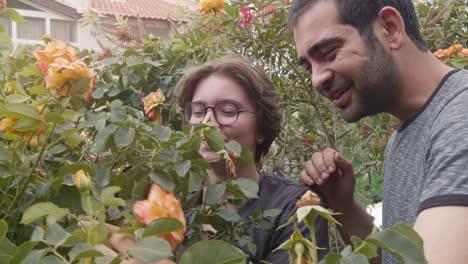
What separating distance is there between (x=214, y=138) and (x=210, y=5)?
158 centimetres

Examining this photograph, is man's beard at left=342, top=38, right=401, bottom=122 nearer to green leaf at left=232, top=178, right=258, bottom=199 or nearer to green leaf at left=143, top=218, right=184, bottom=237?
green leaf at left=232, top=178, right=258, bottom=199

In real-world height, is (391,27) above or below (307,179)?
above

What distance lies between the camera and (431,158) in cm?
115

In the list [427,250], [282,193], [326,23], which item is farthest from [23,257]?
[282,193]

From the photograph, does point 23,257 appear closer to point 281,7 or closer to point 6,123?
point 6,123

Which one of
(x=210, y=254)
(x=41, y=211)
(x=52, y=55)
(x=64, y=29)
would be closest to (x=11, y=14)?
(x=52, y=55)

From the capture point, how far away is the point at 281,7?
2.64 metres

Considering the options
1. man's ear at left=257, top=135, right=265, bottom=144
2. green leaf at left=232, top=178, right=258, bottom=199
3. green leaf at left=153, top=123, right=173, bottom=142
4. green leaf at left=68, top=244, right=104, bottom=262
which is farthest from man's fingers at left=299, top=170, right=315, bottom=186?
green leaf at left=68, top=244, right=104, bottom=262

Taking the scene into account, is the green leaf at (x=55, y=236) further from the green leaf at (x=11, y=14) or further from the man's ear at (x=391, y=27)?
the man's ear at (x=391, y=27)

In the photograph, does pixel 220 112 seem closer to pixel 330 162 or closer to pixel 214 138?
pixel 330 162

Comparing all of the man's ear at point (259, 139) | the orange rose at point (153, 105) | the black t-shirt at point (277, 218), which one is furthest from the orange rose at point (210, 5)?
the black t-shirt at point (277, 218)

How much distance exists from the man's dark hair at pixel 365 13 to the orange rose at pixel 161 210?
80cm

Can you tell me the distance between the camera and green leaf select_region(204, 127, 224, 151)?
98cm

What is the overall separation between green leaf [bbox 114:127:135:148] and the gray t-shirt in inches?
18.8
